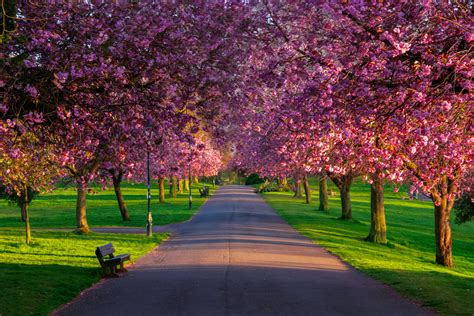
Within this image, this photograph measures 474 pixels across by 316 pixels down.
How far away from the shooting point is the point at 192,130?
496 inches

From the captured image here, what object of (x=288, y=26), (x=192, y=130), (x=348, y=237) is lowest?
(x=348, y=237)

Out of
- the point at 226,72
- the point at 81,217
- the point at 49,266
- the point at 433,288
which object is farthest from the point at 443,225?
the point at 81,217

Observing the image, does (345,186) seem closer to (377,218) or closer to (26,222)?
(377,218)

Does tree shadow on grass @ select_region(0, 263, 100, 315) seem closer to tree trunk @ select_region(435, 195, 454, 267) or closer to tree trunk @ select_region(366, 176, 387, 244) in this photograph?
tree trunk @ select_region(435, 195, 454, 267)

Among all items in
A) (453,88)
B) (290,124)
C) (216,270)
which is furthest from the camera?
(216,270)

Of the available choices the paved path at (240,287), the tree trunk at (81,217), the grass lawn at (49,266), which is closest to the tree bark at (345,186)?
the grass lawn at (49,266)

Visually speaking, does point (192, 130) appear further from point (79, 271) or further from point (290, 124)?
point (79, 271)

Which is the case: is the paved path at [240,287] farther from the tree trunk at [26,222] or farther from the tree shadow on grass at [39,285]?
the tree trunk at [26,222]

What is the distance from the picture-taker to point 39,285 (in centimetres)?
1459

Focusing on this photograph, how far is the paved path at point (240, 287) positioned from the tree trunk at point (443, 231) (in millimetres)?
4224

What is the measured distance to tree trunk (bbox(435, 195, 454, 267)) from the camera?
23.0 meters

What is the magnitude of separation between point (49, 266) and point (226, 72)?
9.11 metres

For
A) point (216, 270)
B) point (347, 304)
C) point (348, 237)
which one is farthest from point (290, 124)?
point (348, 237)

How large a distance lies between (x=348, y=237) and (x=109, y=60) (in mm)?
22332
